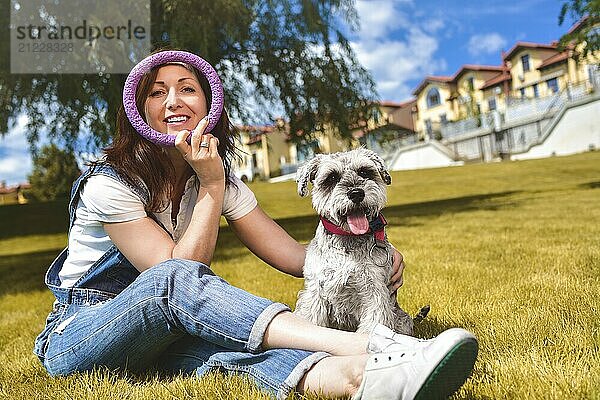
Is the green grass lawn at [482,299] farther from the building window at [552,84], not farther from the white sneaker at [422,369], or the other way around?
the building window at [552,84]

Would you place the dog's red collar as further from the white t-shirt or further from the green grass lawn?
the green grass lawn

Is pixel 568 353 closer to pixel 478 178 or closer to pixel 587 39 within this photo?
pixel 587 39

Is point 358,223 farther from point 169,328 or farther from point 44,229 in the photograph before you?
point 44,229

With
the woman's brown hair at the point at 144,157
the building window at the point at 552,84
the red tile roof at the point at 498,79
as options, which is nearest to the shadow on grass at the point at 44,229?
the woman's brown hair at the point at 144,157

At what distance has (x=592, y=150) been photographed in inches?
1551

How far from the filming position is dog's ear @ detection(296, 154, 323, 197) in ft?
12.3

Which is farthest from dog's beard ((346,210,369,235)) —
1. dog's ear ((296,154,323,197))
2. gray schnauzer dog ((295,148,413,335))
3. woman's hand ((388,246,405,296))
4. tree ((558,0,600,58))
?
tree ((558,0,600,58))

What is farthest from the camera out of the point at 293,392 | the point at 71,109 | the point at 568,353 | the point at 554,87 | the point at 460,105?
the point at 460,105

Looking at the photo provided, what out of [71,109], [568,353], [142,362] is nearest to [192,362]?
[142,362]

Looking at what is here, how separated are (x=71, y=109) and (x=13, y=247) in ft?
26.7

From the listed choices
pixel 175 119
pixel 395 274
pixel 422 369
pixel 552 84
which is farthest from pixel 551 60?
pixel 422 369

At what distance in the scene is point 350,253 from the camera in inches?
134

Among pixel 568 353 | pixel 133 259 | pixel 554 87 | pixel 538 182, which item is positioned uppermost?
pixel 554 87

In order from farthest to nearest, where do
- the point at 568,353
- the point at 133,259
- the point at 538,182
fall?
the point at 538,182
the point at 133,259
the point at 568,353
